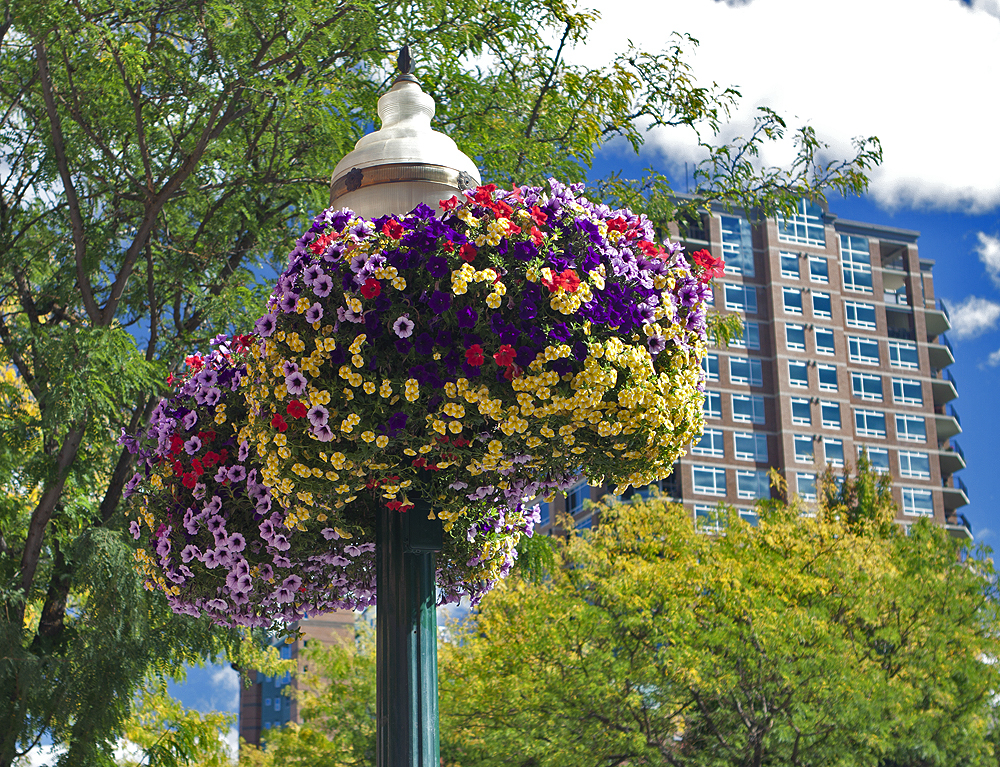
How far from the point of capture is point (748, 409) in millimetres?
66562

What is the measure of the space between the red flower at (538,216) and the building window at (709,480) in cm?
6109

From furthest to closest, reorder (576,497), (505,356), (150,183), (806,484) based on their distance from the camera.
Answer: (576,497) < (806,484) < (150,183) < (505,356)

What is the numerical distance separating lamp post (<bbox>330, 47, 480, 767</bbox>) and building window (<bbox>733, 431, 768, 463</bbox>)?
62.0 meters

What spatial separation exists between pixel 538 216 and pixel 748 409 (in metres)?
64.2

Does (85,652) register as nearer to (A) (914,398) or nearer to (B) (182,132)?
(B) (182,132)

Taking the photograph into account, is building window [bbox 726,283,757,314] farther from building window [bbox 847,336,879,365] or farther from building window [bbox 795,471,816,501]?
building window [bbox 795,471,816,501]

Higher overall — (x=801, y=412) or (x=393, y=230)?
(x=801, y=412)

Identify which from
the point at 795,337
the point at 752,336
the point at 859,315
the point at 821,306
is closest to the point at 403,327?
the point at 752,336

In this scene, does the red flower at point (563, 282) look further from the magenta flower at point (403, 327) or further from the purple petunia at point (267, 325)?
the purple petunia at point (267, 325)

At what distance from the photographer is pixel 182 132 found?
11.0 meters

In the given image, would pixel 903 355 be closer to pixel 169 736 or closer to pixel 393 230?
pixel 169 736

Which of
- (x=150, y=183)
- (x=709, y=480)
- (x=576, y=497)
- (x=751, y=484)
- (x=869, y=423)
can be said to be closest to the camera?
(x=150, y=183)

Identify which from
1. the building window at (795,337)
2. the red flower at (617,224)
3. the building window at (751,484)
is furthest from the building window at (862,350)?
the red flower at (617,224)

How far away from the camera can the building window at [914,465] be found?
69125mm
